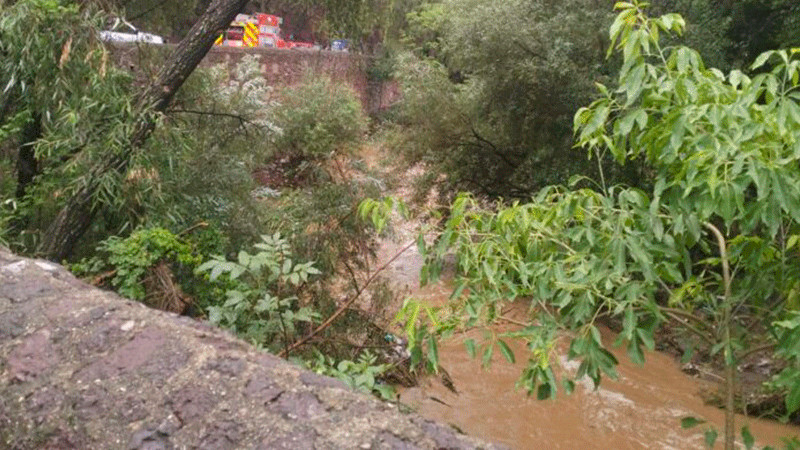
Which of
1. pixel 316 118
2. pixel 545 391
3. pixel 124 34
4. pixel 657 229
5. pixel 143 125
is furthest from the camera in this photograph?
pixel 316 118

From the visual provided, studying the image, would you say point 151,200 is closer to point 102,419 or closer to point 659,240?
point 659,240

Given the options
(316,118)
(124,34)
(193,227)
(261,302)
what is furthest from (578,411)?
(316,118)

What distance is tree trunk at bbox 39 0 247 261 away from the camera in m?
6.39

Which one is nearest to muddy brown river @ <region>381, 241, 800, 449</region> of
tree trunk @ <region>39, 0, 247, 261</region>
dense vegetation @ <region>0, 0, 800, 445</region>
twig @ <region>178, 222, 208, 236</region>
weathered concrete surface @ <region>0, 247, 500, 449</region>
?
dense vegetation @ <region>0, 0, 800, 445</region>

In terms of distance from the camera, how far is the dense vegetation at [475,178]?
2.98 metres

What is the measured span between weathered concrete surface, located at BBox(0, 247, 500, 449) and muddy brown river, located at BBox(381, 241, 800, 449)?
19.5 feet

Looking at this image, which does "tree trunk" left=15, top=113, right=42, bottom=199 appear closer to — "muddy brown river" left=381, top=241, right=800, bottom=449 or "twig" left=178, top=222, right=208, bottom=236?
"twig" left=178, top=222, right=208, bottom=236

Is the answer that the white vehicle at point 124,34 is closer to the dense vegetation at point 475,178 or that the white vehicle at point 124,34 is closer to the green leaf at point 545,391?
the dense vegetation at point 475,178

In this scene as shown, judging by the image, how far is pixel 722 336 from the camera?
3.21 meters

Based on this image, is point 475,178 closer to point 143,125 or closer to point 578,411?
point 578,411

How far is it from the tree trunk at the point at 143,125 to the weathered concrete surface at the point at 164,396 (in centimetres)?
514

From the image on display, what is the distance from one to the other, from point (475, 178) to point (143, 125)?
8.72 m

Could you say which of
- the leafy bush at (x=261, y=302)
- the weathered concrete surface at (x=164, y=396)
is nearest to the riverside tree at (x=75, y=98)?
the leafy bush at (x=261, y=302)

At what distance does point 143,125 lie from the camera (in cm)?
668
